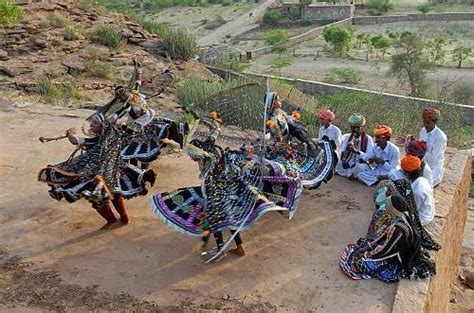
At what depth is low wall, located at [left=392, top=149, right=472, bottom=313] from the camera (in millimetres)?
5504

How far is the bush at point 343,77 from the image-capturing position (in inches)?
1064

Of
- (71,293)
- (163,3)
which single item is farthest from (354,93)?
(163,3)

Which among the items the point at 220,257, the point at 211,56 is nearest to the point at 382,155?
the point at 220,257

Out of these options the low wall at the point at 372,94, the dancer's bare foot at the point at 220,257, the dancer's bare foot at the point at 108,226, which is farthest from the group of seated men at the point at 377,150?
the low wall at the point at 372,94

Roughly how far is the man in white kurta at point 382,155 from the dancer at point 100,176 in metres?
2.83

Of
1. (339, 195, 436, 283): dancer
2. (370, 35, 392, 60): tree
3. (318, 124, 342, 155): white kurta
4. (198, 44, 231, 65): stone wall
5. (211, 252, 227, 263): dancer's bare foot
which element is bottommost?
(370, 35, 392, 60): tree

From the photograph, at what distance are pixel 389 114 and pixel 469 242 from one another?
5.45 metres

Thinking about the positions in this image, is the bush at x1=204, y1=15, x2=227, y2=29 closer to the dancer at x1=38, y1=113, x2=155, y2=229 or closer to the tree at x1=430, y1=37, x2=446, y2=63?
the tree at x1=430, y1=37, x2=446, y2=63

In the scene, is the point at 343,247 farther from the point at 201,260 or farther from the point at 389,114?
the point at 389,114

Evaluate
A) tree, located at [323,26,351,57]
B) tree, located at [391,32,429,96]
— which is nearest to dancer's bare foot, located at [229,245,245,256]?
tree, located at [391,32,429,96]

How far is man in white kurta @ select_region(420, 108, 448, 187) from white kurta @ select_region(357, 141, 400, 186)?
1.23ft

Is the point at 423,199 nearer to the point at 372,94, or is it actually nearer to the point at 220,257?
the point at 220,257

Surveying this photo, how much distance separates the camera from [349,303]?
550cm

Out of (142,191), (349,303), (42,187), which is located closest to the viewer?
(349,303)
